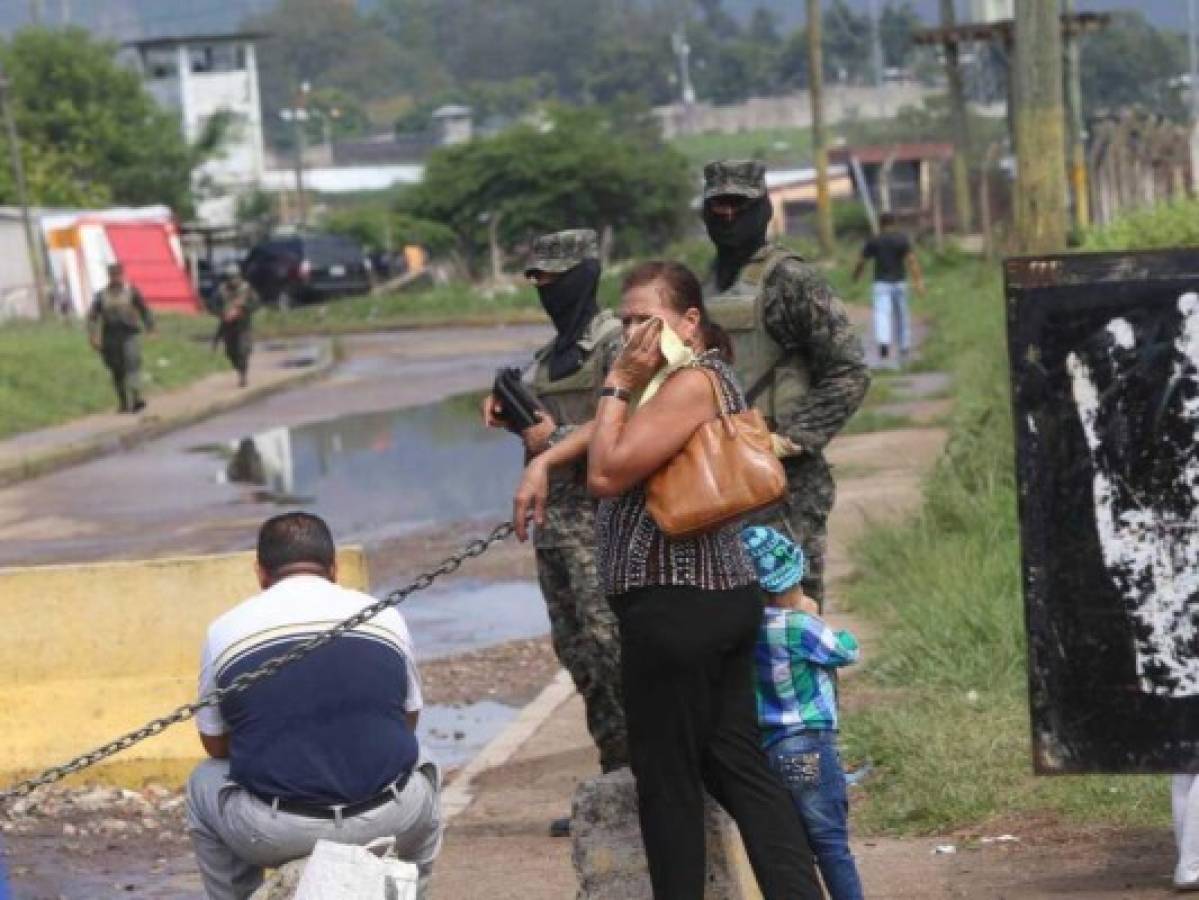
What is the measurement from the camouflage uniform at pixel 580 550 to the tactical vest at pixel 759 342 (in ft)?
1.20

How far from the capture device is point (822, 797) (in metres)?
6.17

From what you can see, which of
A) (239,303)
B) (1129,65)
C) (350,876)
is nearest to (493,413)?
(350,876)

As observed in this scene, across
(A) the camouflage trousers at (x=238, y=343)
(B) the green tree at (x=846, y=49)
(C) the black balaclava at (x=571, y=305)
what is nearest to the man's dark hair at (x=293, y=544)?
(C) the black balaclava at (x=571, y=305)

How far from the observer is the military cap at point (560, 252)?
771cm

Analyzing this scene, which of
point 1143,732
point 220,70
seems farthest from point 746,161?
point 220,70

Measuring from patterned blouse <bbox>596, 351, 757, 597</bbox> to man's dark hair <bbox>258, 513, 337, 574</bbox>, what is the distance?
701mm

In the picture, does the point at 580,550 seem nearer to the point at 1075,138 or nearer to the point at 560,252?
the point at 560,252

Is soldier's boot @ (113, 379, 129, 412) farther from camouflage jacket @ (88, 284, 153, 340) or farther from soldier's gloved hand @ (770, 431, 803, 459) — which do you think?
soldier's gloved hand @ (770, 431, 803, 459)

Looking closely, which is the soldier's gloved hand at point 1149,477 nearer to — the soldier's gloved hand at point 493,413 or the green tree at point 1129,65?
the soldier's gloved hand at point 493,413

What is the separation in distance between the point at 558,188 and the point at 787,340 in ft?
195

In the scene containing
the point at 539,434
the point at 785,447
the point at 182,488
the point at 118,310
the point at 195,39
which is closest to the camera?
the point at 539,434

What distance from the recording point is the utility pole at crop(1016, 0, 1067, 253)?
14.4 metres

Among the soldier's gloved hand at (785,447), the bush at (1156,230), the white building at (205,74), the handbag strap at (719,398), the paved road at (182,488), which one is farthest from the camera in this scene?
the white building at (205,74)

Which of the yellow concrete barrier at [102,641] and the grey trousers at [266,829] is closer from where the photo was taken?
the grey trousers at [266,829]
